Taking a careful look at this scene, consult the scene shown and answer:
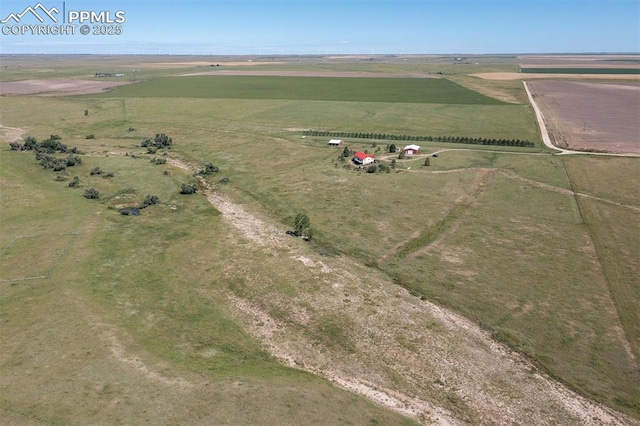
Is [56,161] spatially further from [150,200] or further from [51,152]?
[150,200]

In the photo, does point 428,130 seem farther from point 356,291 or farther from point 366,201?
point 356,291

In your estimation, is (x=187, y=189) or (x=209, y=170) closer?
(x=187, y=189)

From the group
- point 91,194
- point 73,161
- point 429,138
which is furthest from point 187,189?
point 429,138

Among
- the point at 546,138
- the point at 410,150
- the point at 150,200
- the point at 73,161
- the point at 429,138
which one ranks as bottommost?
the point at 150,200

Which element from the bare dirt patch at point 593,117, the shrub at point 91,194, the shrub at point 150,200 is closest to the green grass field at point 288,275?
the shrub at point 150,200

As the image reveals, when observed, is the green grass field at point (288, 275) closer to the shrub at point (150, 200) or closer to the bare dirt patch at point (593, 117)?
the shrub at point (150, 200)

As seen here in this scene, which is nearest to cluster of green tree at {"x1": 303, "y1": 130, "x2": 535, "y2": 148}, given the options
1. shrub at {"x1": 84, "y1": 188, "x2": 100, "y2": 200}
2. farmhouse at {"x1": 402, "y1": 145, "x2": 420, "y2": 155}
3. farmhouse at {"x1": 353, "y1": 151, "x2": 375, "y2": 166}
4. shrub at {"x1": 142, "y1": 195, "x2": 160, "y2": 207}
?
farmhouse at {"x1": 402, "y1": 145, "x2": 420, "y2": 155}

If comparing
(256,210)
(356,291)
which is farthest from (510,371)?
(256,210)
